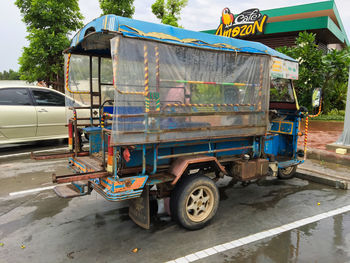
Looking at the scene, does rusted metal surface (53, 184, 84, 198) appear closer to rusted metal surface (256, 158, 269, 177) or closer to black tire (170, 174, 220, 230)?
black tire (170, 174, 220, 230)

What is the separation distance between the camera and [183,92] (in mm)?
3461

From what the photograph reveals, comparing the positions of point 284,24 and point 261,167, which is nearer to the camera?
point 261,167

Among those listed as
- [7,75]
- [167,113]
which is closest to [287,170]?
[167,113]

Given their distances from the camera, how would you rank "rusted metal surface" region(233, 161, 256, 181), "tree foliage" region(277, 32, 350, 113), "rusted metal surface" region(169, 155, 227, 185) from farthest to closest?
"tree foliage" region(277, 32, 350, 113), "rusted metal surface" region(233, 161, 256, 181), "rusted metal surface" region(169, 155, 227, 185)

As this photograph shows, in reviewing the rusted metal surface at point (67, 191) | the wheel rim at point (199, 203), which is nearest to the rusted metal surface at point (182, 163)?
the wheel rim at point (199, 203)

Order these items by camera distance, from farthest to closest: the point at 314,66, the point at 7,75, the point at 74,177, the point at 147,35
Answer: the point at 7,75 → the point at 314,66 → the point at 147,35 → the point at 74,177

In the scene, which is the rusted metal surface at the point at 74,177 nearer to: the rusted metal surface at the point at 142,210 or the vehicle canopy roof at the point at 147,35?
the rusted metal surface at the point at 142,210

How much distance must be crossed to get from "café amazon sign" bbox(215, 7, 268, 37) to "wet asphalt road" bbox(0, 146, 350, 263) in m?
14.9

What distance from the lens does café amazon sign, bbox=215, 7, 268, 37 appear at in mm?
17594

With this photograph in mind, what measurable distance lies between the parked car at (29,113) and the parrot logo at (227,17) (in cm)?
1409

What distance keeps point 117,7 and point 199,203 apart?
1257 cm

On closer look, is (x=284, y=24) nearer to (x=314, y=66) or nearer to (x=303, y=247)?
(x=314, y=66)

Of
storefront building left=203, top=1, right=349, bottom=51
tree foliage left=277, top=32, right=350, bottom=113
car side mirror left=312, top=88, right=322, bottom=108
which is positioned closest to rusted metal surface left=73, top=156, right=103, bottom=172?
car side mirror left=312, top=88, right=322, bottom=108

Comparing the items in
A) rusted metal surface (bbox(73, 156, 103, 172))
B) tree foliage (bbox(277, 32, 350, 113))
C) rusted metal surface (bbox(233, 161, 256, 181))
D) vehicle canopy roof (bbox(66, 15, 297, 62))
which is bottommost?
rusted metal surface (bbox(233, 161, 256, 181))
